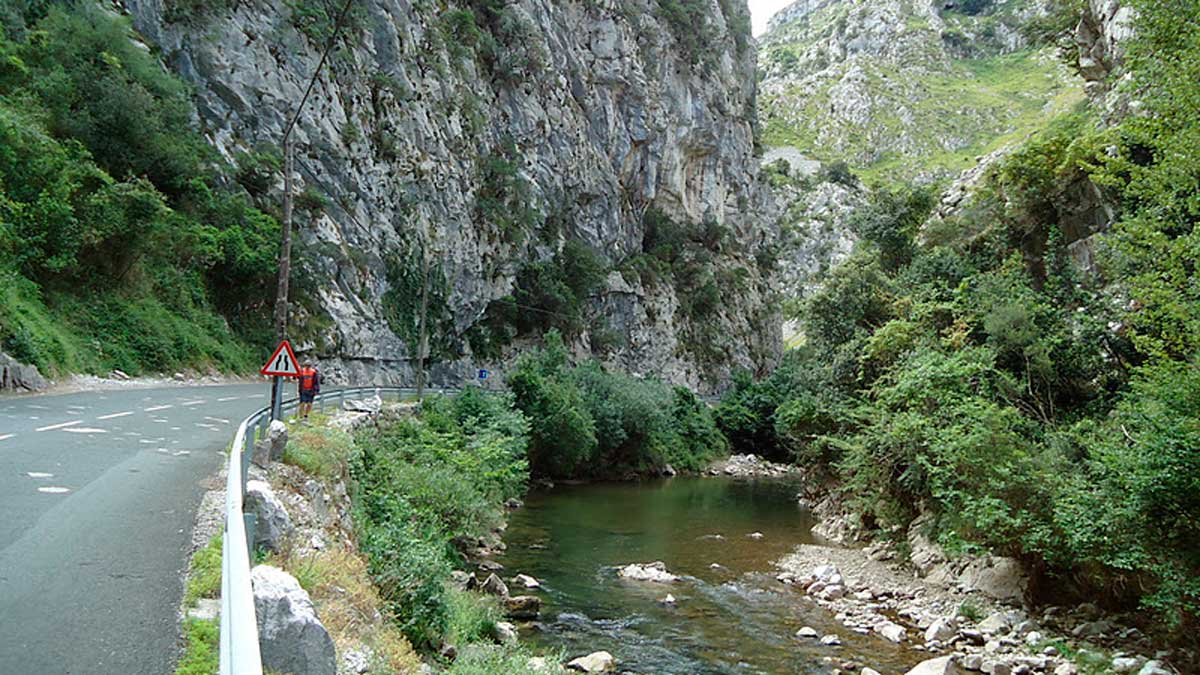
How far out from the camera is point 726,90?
280ft

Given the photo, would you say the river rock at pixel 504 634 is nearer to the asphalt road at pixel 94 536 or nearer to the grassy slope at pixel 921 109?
the asphalt road at pixel 94 536

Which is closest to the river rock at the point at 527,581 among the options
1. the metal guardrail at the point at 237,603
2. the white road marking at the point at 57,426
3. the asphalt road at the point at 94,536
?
the asphalt road at the point at 94,536

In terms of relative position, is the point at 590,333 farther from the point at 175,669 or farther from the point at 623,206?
the point at 175,669

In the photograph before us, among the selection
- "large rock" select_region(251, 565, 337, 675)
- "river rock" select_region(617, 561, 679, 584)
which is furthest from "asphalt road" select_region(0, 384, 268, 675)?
"river rock" select_region(617, 561, 679, 584)

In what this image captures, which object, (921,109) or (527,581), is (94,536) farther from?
(921,109)

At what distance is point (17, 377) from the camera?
17.4 metres

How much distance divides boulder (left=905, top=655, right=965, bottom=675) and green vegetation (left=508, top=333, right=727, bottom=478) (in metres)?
23.8

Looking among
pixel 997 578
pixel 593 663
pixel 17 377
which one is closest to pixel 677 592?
pixel 593 663

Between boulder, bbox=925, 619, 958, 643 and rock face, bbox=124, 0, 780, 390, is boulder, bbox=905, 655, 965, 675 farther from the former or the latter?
rock face, bbox=124, 0, 780, 390

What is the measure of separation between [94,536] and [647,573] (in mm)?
14510

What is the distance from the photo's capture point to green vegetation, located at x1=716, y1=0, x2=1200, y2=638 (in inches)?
505

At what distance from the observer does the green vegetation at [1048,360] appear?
42.1ft

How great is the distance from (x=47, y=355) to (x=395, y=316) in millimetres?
22181

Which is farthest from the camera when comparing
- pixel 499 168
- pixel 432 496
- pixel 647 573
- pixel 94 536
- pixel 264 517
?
pixel 499 168
